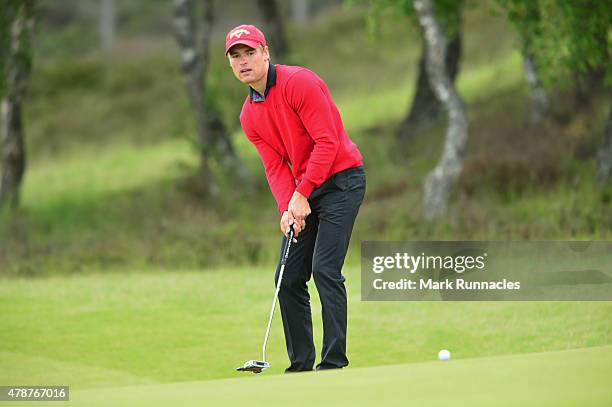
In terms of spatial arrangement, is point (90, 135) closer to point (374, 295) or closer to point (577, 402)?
point (374, 295)

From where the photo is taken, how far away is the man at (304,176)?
6434 mm

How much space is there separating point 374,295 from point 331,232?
3.76m

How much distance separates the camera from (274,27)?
909 inches

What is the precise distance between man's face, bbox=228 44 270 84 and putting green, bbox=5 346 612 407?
2.05m

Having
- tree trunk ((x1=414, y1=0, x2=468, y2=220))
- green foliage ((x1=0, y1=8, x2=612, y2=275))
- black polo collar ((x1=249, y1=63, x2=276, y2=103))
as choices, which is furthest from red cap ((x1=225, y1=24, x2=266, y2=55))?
tree trunk ((x1=414, y1=0, x2=468, y2=220))

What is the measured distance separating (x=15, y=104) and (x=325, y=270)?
1462cm

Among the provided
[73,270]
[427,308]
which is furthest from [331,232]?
[73,270]

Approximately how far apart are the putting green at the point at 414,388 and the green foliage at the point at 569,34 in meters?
9.16

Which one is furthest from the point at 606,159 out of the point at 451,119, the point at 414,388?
the point at 414,388

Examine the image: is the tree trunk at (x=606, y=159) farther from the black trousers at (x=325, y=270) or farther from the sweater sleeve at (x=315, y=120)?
the sweater sleeve at (x=315, y=120)

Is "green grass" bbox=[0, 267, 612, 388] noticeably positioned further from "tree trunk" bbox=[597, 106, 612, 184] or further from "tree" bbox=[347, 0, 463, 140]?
"tree" bbox=[347, 0, 463, 140]

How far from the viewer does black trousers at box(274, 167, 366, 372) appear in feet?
21.4

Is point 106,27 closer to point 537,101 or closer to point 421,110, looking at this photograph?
point 421,110

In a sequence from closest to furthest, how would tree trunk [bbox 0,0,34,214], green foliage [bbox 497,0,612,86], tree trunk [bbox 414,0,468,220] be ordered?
green foliage [bbox 497,0,612,86], tree trunk [bbox 414,0,468,220], tree trunk [bbox 0,0,34,214]
